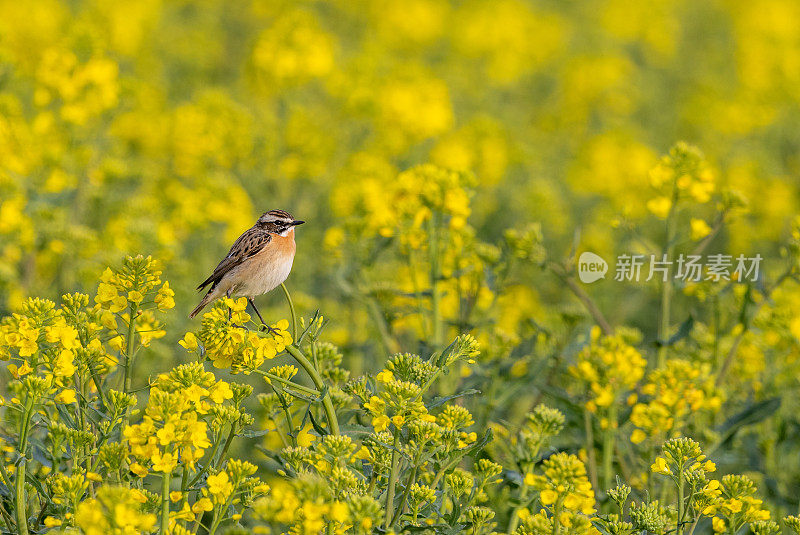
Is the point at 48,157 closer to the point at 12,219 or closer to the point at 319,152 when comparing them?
the point at 12,219

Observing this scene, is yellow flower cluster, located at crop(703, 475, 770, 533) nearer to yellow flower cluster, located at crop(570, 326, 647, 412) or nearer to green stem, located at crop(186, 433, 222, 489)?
yellow flower cluster, located at crop(570, 326, 647, 412)

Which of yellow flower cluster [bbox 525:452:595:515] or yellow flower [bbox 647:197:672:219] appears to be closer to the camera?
yellow flower cluster [bbox 525:452:595:515]

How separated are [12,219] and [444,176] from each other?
244 centimetres

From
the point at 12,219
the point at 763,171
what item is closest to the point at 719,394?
the point at 12,219

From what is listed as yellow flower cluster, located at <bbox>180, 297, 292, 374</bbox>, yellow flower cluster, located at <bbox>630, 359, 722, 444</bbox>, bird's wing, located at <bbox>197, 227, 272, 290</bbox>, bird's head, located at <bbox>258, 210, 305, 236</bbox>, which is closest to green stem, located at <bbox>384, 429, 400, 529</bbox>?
yellow flower cluster, located at <bbox>180, 297, 292, 374</bbox>

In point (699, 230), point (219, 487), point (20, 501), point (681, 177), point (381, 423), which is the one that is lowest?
point (20, 501)

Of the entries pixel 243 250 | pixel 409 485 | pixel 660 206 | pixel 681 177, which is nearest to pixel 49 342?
pixel 243 250

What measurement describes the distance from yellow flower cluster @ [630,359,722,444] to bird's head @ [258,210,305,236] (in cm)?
154

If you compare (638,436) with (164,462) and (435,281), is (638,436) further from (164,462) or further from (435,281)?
(164,462)

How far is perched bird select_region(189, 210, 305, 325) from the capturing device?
3.15 m

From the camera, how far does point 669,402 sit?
11.6 feet

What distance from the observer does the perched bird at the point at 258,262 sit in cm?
315

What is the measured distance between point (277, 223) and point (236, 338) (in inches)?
37.7

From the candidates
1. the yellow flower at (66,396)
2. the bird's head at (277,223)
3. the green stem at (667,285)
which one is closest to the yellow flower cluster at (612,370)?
the green stem at (667,285)
